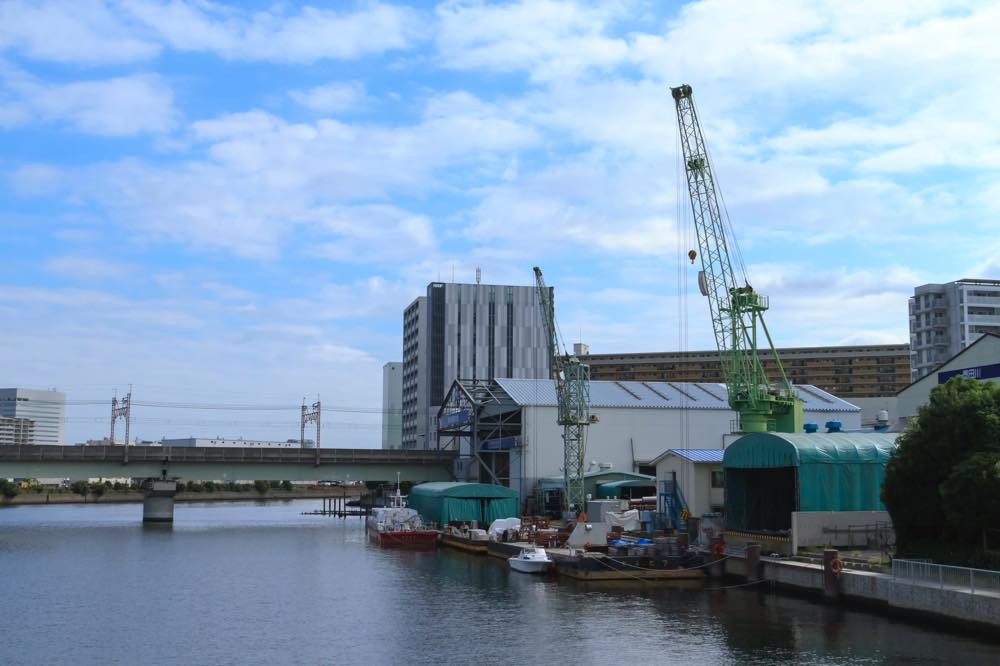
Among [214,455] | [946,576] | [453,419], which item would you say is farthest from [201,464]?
[946,576]

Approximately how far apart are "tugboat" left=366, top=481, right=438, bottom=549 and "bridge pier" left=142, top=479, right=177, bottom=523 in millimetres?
29047

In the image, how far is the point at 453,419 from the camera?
121 m

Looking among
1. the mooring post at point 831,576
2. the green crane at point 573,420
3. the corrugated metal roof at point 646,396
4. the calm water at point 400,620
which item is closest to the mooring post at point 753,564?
the calm water at point 400,620

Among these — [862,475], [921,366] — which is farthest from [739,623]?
[921,366]

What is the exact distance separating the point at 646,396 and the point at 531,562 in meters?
54.0

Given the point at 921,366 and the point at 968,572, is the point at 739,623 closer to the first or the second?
the point at 968,572

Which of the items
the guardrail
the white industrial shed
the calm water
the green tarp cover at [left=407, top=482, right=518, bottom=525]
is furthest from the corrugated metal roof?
the calm water

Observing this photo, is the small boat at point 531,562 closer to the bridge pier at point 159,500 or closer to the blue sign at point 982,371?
the blue sign at point 982,371

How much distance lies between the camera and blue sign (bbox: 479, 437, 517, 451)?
348ft

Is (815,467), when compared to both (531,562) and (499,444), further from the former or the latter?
(499,444)

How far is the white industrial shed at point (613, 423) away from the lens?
10300 centimetres

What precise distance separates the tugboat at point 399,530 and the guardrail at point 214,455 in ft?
64.9

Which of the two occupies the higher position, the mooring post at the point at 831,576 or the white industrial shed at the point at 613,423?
the white industrial shed at the point at 613,423

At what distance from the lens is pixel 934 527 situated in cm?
4322
